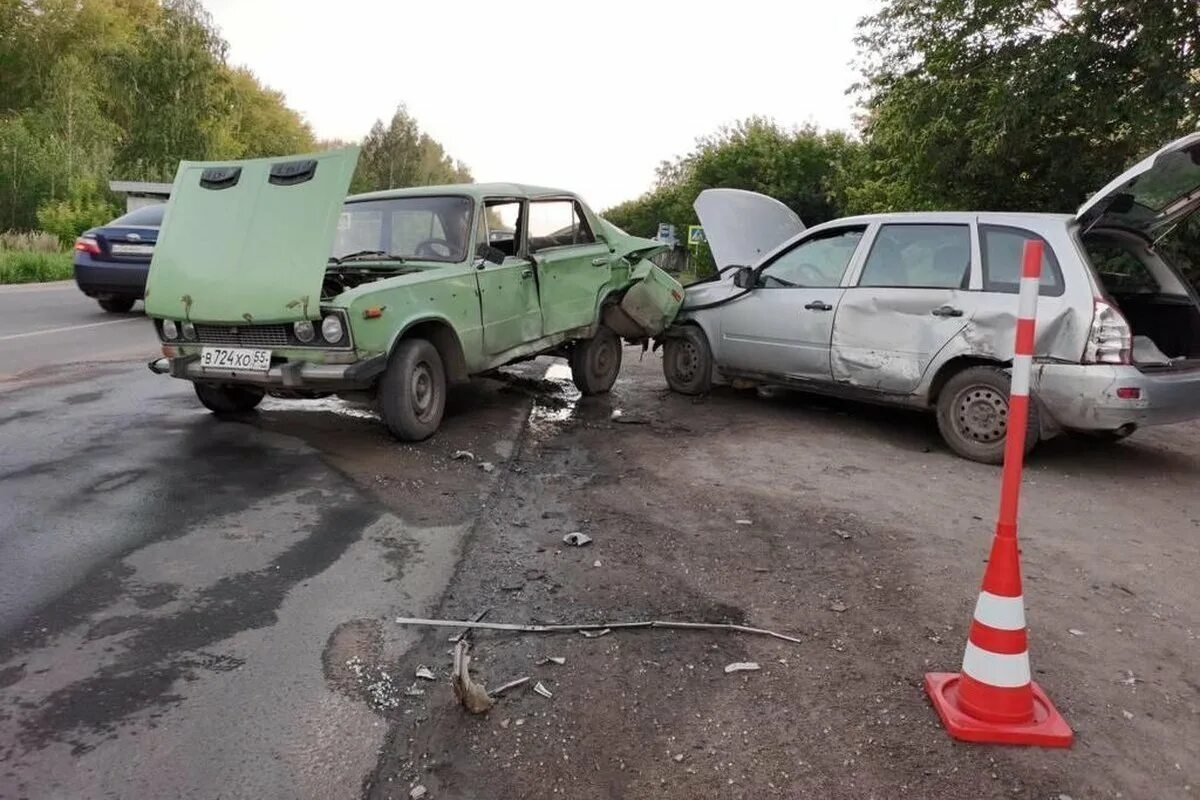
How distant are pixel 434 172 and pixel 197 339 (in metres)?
67.5

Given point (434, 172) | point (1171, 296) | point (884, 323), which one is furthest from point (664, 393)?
point (434, 172)

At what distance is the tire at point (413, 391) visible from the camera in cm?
577

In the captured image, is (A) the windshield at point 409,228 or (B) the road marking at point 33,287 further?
(B) the road marking at point 33,287

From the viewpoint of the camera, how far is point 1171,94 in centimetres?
930

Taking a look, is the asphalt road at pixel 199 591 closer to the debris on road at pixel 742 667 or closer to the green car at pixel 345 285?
the green car at pixel 345 285

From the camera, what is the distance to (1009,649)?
2.66 metres

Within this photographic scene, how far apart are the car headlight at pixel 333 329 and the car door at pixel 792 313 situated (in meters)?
3.62

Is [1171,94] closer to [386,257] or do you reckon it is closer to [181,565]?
[386,257]

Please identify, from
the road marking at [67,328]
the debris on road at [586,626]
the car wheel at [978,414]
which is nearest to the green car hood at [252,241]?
the debris on road at [586,626]

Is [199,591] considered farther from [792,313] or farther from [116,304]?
[116,304]

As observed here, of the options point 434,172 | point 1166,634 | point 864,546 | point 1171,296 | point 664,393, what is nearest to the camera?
point 1166,634

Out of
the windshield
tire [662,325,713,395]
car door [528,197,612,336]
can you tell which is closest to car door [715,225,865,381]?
tire [662,325,713,395]

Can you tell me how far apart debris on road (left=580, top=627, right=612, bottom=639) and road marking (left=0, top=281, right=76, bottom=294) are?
57.9ft

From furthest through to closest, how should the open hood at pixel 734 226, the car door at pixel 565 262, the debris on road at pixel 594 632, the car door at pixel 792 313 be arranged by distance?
the open hood at pixel 734 226 → the car door at pixel 565 262 → the car door at pixel 792 313 → the debris on road at pixel 594 632
